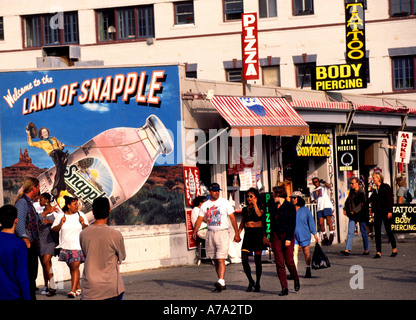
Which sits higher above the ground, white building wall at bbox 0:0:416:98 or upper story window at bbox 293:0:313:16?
upper story window at bbox 293:0:313:16

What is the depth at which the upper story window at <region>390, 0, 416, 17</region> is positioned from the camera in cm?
3753

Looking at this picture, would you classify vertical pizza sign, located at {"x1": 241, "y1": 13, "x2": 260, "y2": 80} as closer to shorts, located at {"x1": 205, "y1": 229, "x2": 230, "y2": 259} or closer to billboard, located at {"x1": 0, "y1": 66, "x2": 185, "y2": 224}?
billboard, located at {"x1": 0, "y1": 66, "x2": 185, "y2": 224}

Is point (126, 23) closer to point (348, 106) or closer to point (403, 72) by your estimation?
point (403, 72)

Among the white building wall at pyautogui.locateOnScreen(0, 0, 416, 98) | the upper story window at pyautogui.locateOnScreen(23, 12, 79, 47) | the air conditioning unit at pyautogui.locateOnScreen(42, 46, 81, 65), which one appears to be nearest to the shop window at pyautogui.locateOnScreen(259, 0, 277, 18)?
the white building wall at pyautogui.locateOnScreen(0, 0, 416, 98)

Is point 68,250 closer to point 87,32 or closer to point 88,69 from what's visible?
point 88,69

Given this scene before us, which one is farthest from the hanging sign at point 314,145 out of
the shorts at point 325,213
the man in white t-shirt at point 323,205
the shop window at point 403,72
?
the shop window at point 403,72

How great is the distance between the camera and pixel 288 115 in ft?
73.6

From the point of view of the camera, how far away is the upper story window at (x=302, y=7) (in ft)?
126

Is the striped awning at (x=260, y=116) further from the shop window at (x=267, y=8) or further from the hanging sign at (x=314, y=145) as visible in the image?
the shop window at (x=267, y=8)

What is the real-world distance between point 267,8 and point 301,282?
24986 mm

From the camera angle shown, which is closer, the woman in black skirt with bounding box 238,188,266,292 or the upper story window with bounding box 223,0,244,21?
the woman in black skirt with bounding box 238,188,266,292

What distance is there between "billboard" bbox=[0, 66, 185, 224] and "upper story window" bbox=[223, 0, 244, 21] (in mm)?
19593

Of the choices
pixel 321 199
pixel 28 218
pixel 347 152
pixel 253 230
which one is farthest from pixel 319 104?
pixel 28 218

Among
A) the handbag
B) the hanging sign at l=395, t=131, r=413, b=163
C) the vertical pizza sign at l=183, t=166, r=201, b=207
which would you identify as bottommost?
the handbag
